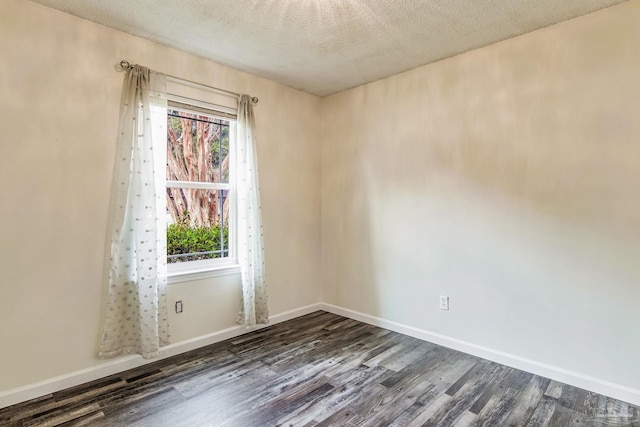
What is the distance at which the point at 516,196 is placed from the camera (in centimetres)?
258

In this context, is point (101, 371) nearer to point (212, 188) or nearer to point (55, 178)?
point (55, 178)

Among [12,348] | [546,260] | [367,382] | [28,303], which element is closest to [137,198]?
[28,303]

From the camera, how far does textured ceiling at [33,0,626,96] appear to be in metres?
2.17

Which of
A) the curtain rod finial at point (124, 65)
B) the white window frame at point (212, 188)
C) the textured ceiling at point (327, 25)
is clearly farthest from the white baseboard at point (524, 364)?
the curtain rod finial at point (124, 65)

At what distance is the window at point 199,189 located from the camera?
9.64 ft

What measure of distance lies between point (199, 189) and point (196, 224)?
0.32 metres

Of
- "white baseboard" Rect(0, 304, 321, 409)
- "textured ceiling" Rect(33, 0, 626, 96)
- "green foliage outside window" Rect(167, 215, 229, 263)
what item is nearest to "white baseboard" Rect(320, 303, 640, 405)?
"white baseboard" Rect(0, 304, 321, 409)

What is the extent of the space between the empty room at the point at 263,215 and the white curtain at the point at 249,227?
0.02 m

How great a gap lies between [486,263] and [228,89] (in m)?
2.77

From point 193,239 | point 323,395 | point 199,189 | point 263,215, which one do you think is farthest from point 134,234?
point 323,395

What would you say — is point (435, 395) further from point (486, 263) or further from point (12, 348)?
point (12, 348)

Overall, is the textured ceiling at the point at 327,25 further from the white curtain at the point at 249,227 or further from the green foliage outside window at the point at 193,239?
the green foliage outside window at the point at 193,239

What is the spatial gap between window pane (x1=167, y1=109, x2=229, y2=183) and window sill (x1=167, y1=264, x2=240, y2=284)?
0.82 m

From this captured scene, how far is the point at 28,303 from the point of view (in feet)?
7.11
